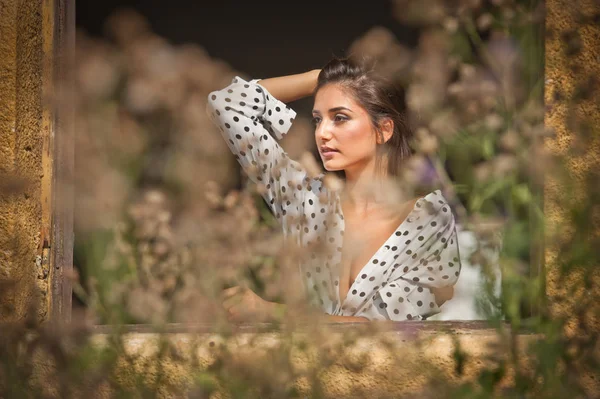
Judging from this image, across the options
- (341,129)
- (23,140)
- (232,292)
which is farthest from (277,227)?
(23,140)

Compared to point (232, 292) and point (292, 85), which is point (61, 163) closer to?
point (232, 292)

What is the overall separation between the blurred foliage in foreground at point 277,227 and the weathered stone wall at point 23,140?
0.10 m

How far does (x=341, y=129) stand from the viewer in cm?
205

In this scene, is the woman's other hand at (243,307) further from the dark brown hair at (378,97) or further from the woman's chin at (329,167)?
the dark brown hair at (378,97)

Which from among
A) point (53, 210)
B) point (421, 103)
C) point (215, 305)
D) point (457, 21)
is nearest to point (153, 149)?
point (53, 210)

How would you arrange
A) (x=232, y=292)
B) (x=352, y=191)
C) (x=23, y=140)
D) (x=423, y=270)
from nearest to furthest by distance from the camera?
(x=232, y=292), (x=23, y=140), (x=423, y=270), (x=352, y=191)

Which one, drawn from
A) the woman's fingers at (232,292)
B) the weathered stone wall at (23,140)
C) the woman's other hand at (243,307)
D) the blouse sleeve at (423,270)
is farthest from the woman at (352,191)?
the weathered stone wall at (23,140)

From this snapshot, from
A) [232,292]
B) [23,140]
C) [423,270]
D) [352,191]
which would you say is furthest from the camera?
[352,191]

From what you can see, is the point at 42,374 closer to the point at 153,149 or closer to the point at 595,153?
the point at 153,149

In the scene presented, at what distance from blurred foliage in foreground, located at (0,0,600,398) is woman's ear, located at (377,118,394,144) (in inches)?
2.8

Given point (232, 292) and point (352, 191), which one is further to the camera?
Result: point (352, 191)

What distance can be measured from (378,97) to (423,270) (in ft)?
1.52

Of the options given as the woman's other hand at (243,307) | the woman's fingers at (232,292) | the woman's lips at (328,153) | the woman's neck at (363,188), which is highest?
the woman's lips at (328,153)

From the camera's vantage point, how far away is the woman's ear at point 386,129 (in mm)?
2088
